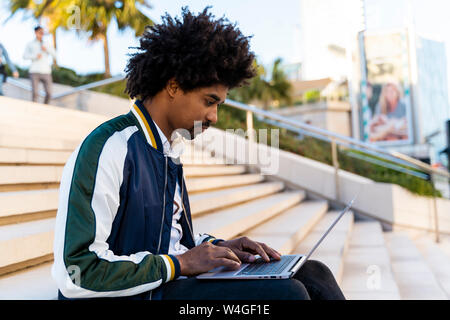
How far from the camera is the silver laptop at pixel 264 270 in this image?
4.22ft

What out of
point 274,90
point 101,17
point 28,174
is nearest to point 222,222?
point 28,174

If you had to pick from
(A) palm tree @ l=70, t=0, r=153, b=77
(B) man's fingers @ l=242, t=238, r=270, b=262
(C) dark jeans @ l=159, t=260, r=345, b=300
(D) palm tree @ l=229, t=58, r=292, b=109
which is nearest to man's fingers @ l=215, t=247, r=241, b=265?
(C) dark jeans @ l=159, t=260, r=345, b=300

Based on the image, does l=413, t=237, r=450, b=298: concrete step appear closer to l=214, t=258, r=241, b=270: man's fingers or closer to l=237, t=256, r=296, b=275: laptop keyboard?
l=237, t=256, r=296, b=275: laptop keyboard

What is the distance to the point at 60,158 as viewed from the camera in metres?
3.72

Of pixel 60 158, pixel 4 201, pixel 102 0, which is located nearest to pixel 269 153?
pixel 60 158

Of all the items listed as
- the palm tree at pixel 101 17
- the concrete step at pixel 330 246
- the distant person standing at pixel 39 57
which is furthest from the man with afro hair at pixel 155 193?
the palm tree at pixel 101 17

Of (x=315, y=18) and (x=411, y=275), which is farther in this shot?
(x=315, y=18)

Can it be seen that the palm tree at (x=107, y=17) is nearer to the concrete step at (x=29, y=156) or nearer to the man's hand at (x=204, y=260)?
the concrete step at (x=29, y=156)

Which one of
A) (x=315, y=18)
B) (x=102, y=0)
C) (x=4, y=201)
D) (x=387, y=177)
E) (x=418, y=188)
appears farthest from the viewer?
(x=315, y=18)

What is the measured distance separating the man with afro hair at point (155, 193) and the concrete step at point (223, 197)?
7.11 ft

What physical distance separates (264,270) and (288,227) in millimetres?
3069

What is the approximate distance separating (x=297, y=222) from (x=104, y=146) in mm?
3727

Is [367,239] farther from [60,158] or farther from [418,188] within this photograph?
[60,158]

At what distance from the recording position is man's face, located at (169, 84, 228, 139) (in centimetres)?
153
